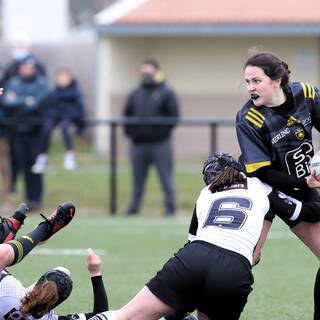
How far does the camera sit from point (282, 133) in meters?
5.35

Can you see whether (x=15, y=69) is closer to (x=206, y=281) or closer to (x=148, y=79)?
(x=148, y=79)

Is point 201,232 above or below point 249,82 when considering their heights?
below

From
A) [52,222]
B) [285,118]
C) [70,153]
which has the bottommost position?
[70,153]

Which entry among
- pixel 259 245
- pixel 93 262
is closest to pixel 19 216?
pixel 93 262

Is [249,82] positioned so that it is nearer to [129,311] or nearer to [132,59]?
[129,311]

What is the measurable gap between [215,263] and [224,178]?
532 millimetres

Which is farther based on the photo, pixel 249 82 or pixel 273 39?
pixel 273 39

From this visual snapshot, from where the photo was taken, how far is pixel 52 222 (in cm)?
538

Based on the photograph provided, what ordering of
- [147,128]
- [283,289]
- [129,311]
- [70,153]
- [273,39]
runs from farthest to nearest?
[273,39] < [70,153] < [147,128] < [283,289] < [129,311]

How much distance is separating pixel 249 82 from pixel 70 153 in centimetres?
793

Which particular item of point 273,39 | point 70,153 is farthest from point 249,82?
point 273,39

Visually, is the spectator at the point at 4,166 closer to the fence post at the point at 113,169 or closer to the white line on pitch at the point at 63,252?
the fence post at the point at 113,169

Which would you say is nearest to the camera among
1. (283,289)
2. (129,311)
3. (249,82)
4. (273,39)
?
(129,311)

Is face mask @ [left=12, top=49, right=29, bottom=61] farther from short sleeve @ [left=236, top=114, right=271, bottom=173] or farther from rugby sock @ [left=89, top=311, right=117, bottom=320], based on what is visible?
rugby sock @ [left=89, top=311, right=117, bottom=320]
